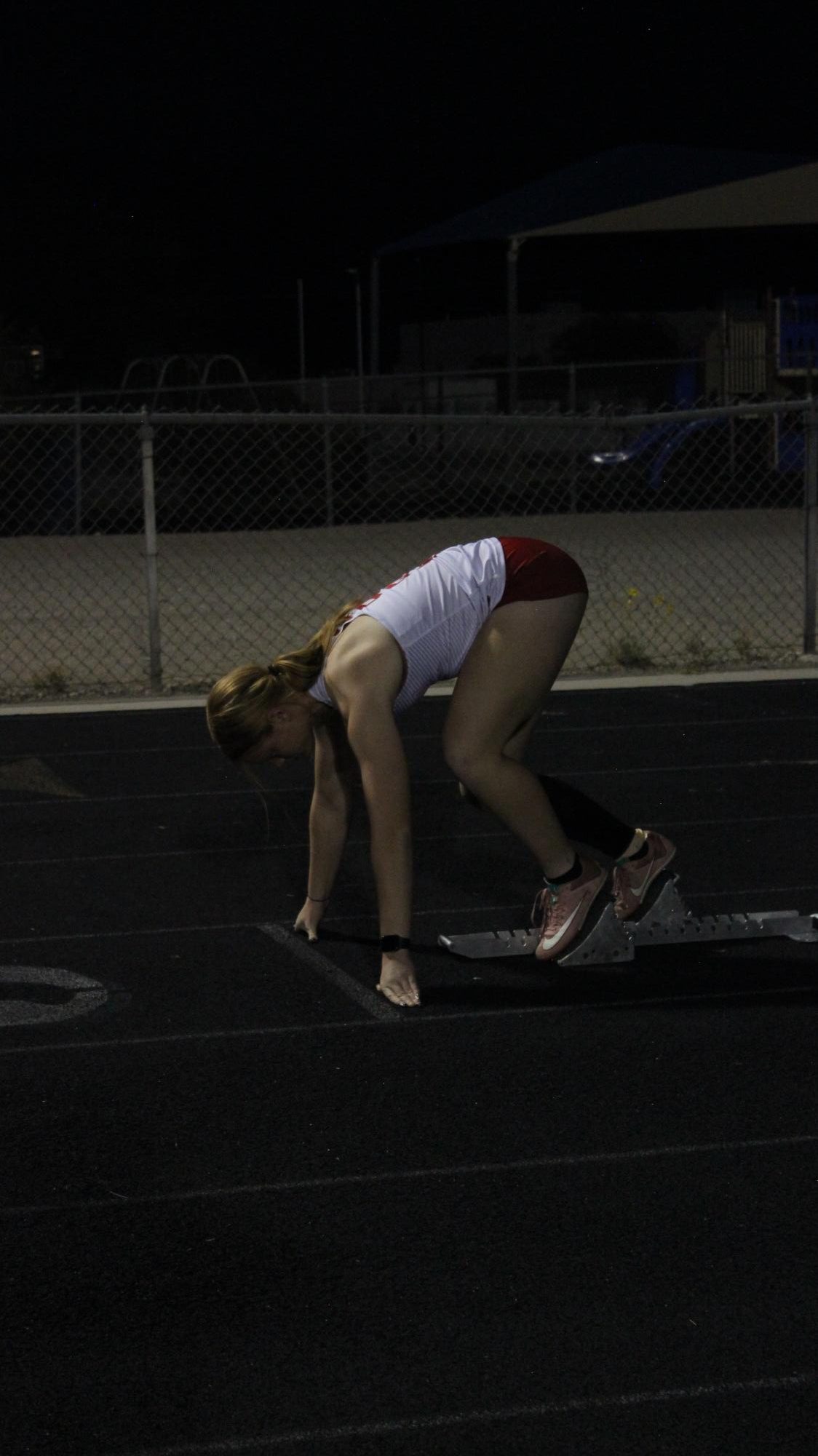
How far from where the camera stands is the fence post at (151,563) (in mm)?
10425

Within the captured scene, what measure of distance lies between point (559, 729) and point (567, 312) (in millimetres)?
31469

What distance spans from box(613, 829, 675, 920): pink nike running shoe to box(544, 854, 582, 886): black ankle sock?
0.30 metres

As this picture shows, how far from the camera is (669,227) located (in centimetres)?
3875

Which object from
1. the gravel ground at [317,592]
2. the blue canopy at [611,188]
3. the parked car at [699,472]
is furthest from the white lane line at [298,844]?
the blue canopy at [611,188]

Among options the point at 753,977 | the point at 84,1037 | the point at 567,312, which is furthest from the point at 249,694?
the point at 567,312

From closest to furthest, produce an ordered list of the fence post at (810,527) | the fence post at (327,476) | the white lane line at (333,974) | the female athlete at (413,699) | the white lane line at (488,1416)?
the white lane line at (488,1416), the female athlete at (413,699), the white lane line at (333,974), the fence post at (810,527), the fence post at (327,476)

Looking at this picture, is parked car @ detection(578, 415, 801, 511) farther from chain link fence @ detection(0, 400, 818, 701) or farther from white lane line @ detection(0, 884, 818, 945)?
white lane line @ detection(0, 884, 818, 945)

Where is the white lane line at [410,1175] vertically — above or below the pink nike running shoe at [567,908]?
below

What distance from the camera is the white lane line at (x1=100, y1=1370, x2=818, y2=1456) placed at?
2869mm

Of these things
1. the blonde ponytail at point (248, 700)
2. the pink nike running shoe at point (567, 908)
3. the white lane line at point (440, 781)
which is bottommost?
Result: the white lane line at point (440, 781)

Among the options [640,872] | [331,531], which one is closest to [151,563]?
[640,872]

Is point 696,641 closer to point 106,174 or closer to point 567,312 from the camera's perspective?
point 567,312

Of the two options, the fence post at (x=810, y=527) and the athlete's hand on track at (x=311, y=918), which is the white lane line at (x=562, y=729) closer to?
the fence post at (x=810, y=527)

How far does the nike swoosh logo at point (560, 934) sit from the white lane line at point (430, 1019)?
0.99 ft
